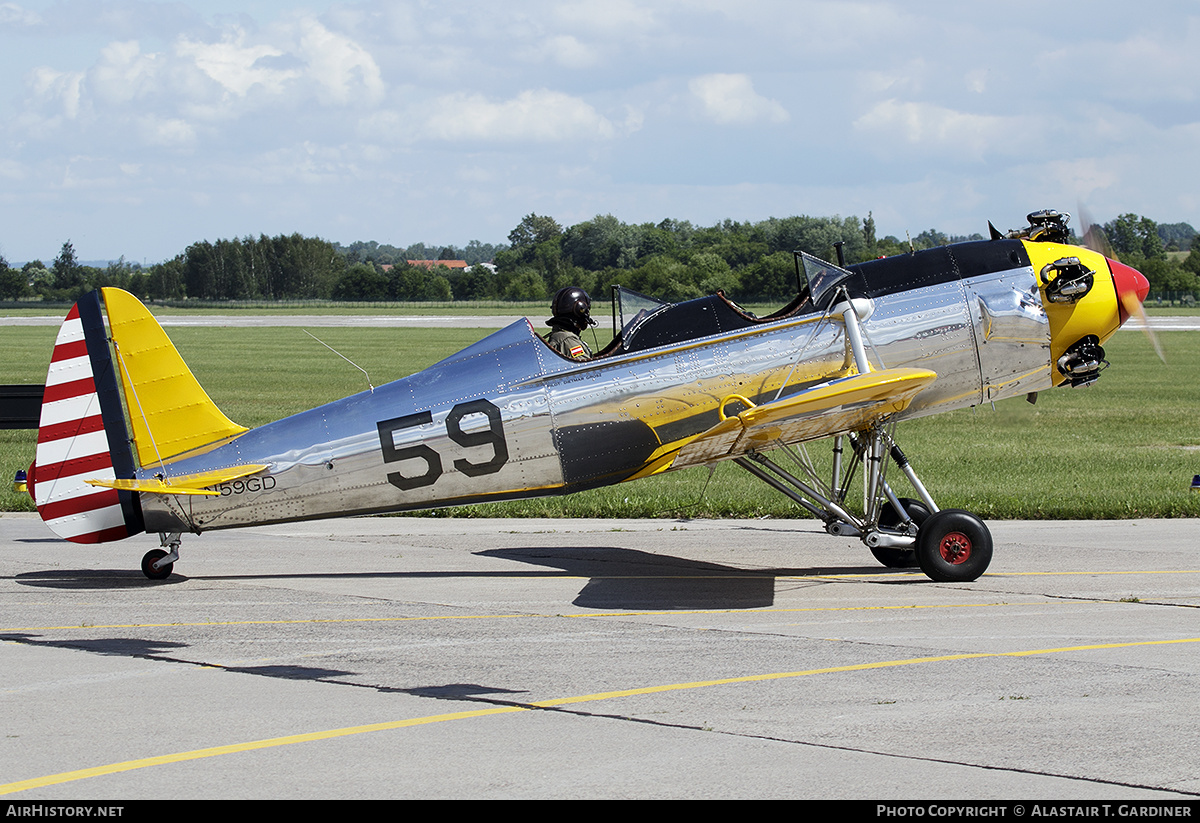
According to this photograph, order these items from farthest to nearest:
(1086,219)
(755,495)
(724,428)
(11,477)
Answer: (11,477)
(755,495)
(1086,219)
(724,428)

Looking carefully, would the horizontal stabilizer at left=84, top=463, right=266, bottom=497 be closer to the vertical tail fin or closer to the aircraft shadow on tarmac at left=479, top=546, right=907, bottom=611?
Result: the vertical tail fin

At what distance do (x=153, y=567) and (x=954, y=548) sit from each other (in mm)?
6734

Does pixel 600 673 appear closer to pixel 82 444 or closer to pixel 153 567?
pixel 153 567

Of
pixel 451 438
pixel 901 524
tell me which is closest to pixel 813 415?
pixel 901 524

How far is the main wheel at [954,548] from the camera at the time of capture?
1008 centimetres

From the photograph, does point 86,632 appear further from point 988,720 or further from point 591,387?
point 988,720

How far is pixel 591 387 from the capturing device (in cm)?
1006

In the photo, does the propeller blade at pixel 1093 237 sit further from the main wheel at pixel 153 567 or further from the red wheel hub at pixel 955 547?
the main wheel at pixel 153 567

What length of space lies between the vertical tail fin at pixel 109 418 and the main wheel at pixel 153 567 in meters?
0.40

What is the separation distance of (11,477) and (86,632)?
1007cm

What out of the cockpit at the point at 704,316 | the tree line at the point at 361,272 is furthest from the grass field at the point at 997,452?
the tree line at the point at 361,272

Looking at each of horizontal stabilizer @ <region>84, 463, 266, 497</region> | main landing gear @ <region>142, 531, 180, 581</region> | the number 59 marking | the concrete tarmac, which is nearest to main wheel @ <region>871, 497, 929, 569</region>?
the concrete tarmac

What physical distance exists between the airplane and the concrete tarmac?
0.73 m

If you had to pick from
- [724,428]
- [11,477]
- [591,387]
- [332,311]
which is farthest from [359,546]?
[332,311]
